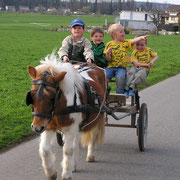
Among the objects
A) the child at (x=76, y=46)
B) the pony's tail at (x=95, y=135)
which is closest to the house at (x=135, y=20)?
the child at (x=76, y=46)

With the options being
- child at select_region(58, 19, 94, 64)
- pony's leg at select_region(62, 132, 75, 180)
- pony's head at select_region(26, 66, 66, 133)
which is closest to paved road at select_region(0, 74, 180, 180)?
pony's leg at select_region(62, 132, 75, 180)

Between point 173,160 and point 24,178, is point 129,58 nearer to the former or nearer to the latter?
point 173,160

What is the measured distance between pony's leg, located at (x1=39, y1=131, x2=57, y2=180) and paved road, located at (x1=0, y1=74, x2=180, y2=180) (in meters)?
0.39

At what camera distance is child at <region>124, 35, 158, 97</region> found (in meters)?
6.23

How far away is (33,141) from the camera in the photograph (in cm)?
657

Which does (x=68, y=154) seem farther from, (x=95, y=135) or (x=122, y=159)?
(x=122, y=159)

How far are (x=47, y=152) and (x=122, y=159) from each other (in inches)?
70.8

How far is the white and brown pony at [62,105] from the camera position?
409 cm

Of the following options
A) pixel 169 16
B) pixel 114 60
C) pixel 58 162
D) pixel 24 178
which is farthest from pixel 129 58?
pixel 169 16

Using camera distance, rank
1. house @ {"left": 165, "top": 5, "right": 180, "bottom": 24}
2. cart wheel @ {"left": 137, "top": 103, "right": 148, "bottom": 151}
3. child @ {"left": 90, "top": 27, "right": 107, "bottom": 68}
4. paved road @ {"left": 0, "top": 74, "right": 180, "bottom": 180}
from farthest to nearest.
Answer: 1. house @ {"left": 165, "top": 5, "right": 180, "bottom": 24}
2. child @ {"left": 90, "top": 27, "right": 107, "bottom": 68}
3. cart wheel @ {"left": 137, "top": 103, "right": 148, "bottom": 151}
4. paved road @ {"left": 0, "top": 74, "right": 180, "bottom": 180}

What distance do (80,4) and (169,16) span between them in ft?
322

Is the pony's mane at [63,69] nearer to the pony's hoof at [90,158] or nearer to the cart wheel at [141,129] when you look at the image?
the pony's hoof at [90,158]

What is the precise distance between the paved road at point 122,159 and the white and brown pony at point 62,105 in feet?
1.60

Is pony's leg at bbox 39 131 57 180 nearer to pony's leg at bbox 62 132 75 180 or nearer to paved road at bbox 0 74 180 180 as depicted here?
pony's leg at bbox 62 132 75 180
